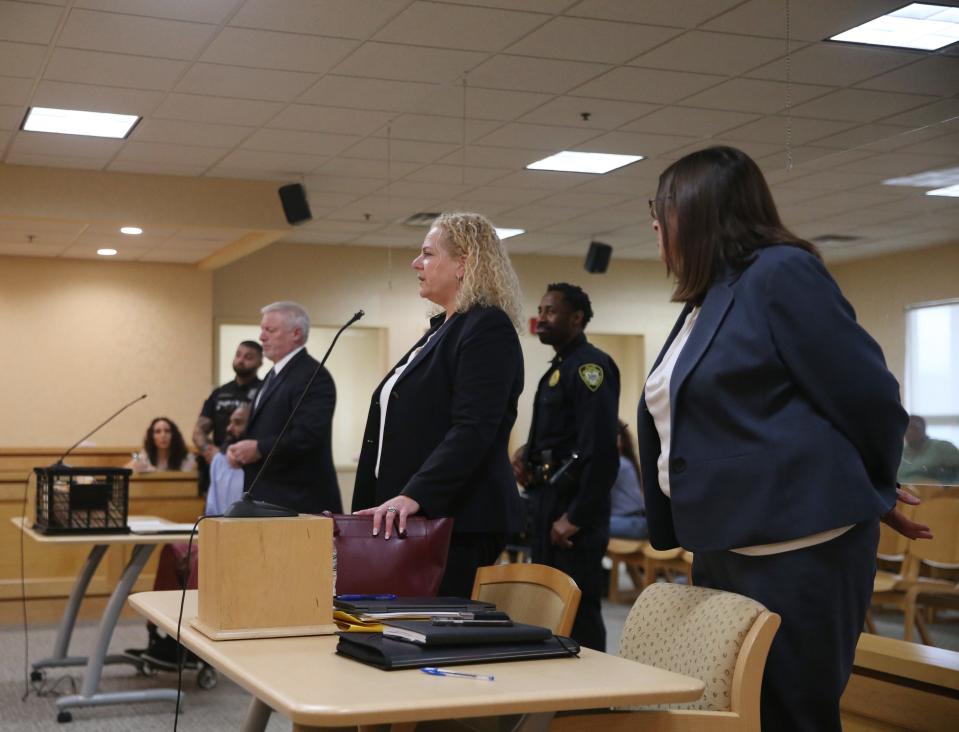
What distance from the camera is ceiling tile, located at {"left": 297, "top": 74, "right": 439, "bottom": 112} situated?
5.82m

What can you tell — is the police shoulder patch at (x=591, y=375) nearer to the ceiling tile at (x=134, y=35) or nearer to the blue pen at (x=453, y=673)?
the ceiling tile at (x=134, y=35)

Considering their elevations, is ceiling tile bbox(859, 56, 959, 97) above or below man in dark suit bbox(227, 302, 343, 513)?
above

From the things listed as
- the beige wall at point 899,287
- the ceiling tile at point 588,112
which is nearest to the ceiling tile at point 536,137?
the ceiling tile at point 588,112

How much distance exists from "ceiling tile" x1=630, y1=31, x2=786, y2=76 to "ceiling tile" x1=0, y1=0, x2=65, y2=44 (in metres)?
2.54

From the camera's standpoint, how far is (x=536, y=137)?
22.8 ft

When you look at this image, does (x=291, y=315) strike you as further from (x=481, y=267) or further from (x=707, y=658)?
(x=707, y=658)

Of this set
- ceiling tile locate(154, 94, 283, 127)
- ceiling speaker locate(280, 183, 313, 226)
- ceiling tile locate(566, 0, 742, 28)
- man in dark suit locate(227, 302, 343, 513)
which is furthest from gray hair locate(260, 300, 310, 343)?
ceiling speaker locate(280, 183, 313, 226)

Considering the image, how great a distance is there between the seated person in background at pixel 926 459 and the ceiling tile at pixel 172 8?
304 centimetres

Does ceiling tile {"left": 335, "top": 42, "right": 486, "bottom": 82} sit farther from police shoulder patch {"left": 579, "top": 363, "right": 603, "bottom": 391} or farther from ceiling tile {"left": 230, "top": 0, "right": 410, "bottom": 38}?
police shoulder patch {"left": 579, "top": 363, "right": 603, "bottom": 391}

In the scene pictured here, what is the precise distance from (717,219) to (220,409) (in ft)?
19.6

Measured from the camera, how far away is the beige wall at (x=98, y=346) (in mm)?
10039

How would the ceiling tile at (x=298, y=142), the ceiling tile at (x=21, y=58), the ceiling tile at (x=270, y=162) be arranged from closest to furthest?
the ceiling tile at (x=21, y=58)
the ceiling tile at (x=298, y=142)
the ceiling tile at (x=270, y=162)

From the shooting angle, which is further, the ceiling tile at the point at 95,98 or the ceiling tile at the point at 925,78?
the ceiling tile at the point at 95,98

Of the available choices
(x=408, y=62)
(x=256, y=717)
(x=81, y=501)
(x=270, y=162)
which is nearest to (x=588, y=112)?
(x=408, y=62)
